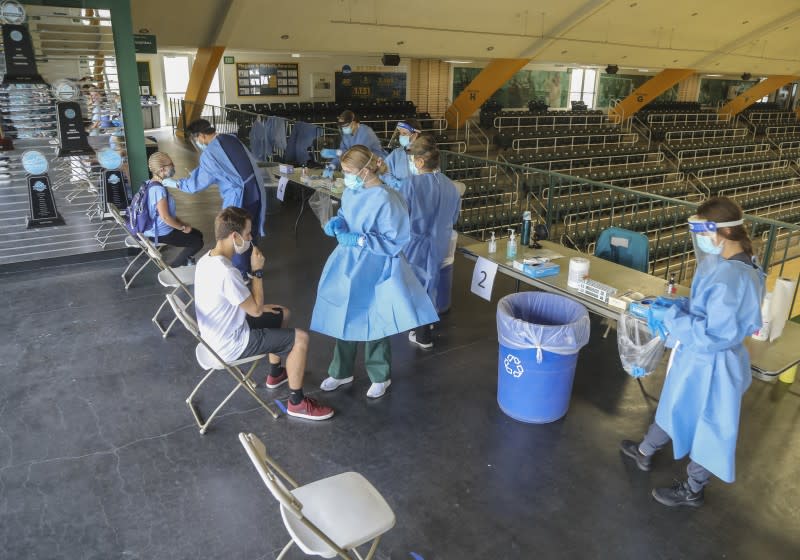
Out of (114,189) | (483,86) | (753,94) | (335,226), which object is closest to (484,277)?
(335,226)

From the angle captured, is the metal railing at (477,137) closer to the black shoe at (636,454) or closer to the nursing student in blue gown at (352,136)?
the nursing student in blue gown at (352,136)

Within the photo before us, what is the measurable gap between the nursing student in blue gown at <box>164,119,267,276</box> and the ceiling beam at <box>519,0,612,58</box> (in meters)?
9.95

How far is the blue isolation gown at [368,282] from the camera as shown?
341 cm

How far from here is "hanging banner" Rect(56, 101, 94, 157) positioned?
567 cm

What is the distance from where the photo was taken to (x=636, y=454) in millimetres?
3180

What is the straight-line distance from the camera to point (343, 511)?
218 cm

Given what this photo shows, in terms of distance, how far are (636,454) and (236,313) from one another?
2.32 metres

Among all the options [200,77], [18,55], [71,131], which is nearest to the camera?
[18,55]

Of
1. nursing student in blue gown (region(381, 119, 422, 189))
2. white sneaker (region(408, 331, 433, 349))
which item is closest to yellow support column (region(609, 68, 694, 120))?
nursing student in blue gown (region(381, 119, 422, 189))

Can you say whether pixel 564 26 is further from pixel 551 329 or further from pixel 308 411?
pixel 308 411

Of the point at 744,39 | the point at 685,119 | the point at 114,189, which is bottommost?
the point at 114,189

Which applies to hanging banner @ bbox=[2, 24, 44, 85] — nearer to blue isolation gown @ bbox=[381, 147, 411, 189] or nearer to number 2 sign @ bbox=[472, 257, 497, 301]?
blue isolation gown @ bbox=[381, 147, 411, 189]

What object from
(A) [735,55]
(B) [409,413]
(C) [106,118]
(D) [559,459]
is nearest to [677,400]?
(D) [559,459]

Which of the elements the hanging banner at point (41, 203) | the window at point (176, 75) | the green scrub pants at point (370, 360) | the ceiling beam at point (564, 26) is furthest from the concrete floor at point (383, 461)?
the window at point (176, 75)
